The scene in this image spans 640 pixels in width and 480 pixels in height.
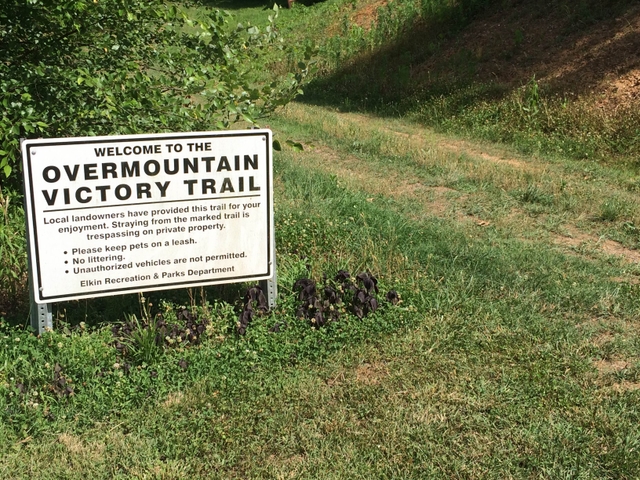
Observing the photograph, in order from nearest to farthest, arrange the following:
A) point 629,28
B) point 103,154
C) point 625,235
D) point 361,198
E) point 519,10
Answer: point 103,154 → point 625,235 → point 361,198 → point 629,28 → point 519,10

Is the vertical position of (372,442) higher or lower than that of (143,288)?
lower

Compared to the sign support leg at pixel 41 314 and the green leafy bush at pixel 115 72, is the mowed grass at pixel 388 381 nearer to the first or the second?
the sign support leg at pixel 41 314

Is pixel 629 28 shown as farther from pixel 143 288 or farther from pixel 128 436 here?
pixel 128 436

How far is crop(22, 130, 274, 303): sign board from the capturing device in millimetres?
4070

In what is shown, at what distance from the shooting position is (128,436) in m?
3.53

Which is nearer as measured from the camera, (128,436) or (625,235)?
(128,436)

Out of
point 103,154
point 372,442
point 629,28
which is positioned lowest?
point 372,442

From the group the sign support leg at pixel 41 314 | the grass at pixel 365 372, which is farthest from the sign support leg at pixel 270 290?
the sign support leg at pixel 41 314

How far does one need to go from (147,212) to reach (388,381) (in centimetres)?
172

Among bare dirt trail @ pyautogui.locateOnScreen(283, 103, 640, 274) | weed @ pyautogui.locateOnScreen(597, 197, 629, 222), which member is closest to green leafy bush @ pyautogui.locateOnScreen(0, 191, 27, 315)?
bare dirt trail @ pyautogui.locateOnScreen(283, 103, 640, 274)

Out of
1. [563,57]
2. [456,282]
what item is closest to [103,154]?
[456,282]

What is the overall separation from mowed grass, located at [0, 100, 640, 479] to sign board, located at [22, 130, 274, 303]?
359 mm

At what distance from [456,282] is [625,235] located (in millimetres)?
2114

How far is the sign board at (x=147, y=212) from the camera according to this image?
4.07 m
